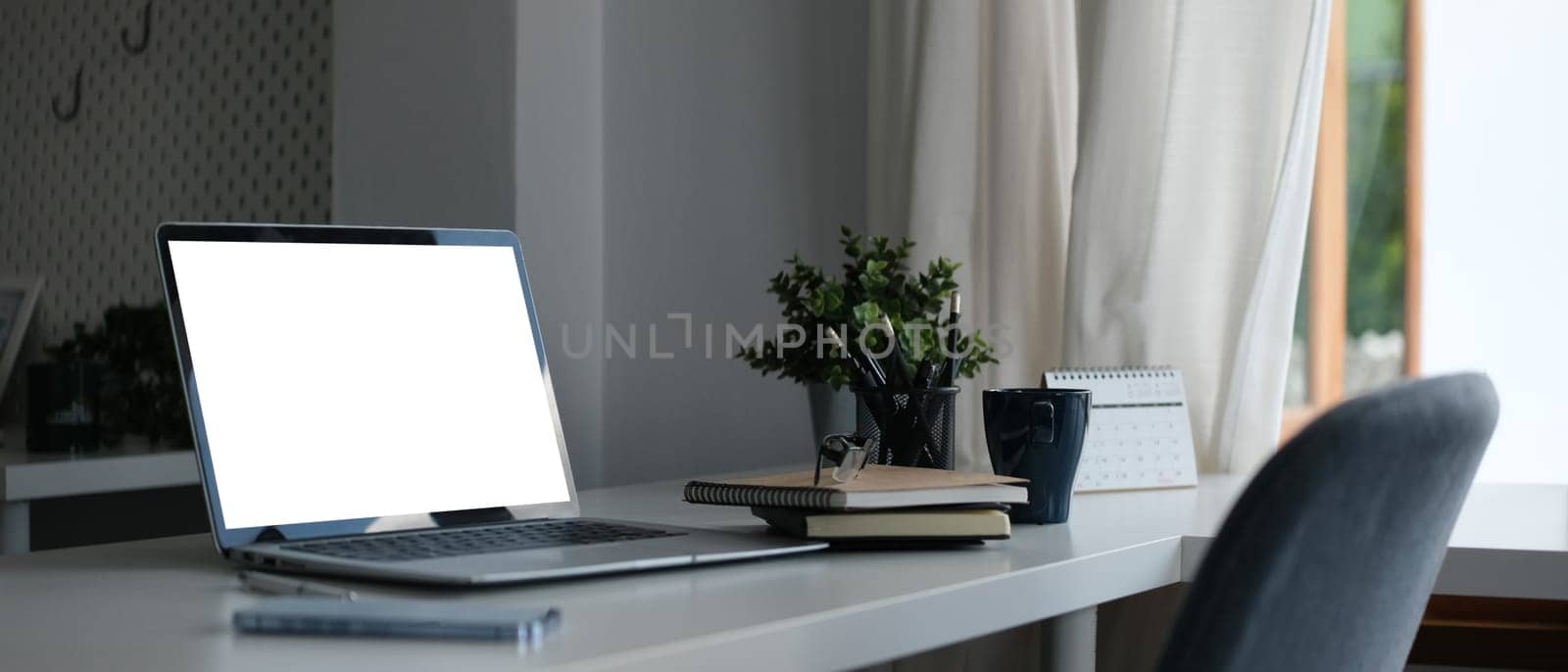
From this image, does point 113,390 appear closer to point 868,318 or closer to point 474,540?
point 868,318

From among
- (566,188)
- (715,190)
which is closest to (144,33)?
(566,188)

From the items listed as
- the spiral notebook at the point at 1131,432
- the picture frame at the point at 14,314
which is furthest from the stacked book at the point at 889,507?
the picture frame at the point at 14,314

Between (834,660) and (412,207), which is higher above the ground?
(412,207)

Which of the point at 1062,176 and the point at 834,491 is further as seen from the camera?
the point at 1062,176

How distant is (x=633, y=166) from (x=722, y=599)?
1.31m

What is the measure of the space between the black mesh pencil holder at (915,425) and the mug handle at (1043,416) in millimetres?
144

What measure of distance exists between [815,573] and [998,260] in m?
0.91

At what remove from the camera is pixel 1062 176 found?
168cm

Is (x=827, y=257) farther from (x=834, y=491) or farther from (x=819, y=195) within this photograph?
(x=834, y=491)

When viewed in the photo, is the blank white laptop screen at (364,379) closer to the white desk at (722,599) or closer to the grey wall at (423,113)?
the white desk at (722,599)

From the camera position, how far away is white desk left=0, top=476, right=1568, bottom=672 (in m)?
0.63

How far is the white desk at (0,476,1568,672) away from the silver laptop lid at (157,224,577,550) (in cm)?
8

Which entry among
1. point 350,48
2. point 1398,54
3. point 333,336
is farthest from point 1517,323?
point 350,48

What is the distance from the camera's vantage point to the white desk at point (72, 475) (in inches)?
73.7
